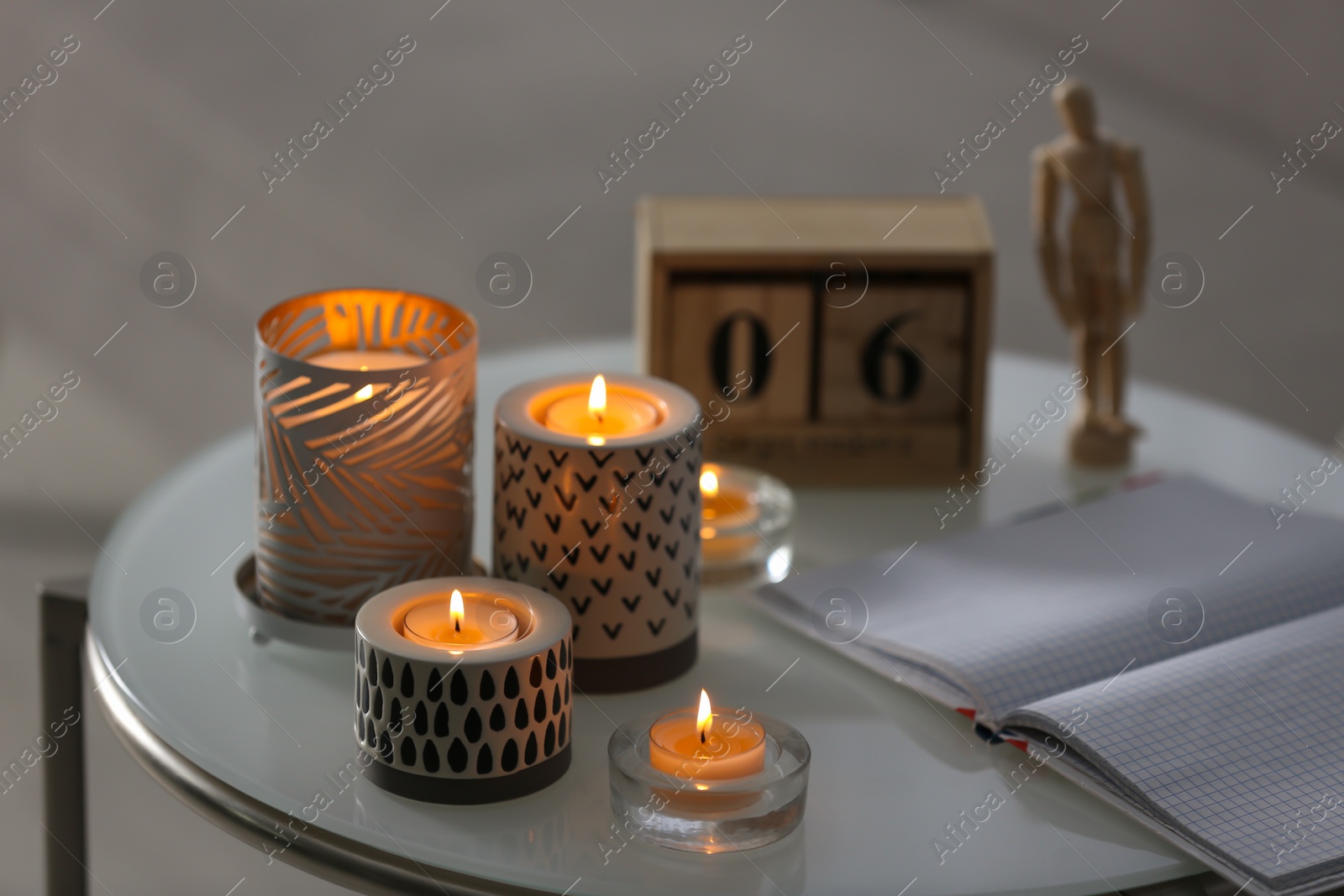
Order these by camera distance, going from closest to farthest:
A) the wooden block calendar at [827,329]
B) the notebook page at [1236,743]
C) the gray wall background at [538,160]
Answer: the notebook page at [1236,743] → the wooden block calendar at [827,329] → the gray wall background at [538,160]

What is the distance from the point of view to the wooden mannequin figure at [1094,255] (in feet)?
3.82

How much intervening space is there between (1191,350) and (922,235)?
1.74 meters

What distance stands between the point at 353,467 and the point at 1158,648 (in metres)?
0.48

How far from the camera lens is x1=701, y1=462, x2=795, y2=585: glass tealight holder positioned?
1025 mm

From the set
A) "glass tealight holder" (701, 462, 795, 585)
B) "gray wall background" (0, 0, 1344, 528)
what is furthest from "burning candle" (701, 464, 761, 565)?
"gray wall background" (0, 0, 1344, 528)

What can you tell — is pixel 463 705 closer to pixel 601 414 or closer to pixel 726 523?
pixel 601 414

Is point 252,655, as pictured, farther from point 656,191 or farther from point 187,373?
point 656,191

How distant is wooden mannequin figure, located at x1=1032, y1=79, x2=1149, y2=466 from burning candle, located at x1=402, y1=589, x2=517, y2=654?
0.60 metres

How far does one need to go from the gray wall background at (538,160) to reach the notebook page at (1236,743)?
5.73 feet

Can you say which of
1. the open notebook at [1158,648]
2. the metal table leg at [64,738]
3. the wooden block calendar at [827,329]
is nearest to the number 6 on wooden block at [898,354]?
the wooden block calendar at [827,329]

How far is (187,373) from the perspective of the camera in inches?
98.0

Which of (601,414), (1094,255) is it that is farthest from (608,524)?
(1094,255)

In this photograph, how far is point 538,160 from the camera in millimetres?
3096

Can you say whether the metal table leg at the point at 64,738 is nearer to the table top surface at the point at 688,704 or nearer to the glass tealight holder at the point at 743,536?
the table top surface at the point at 688,704
